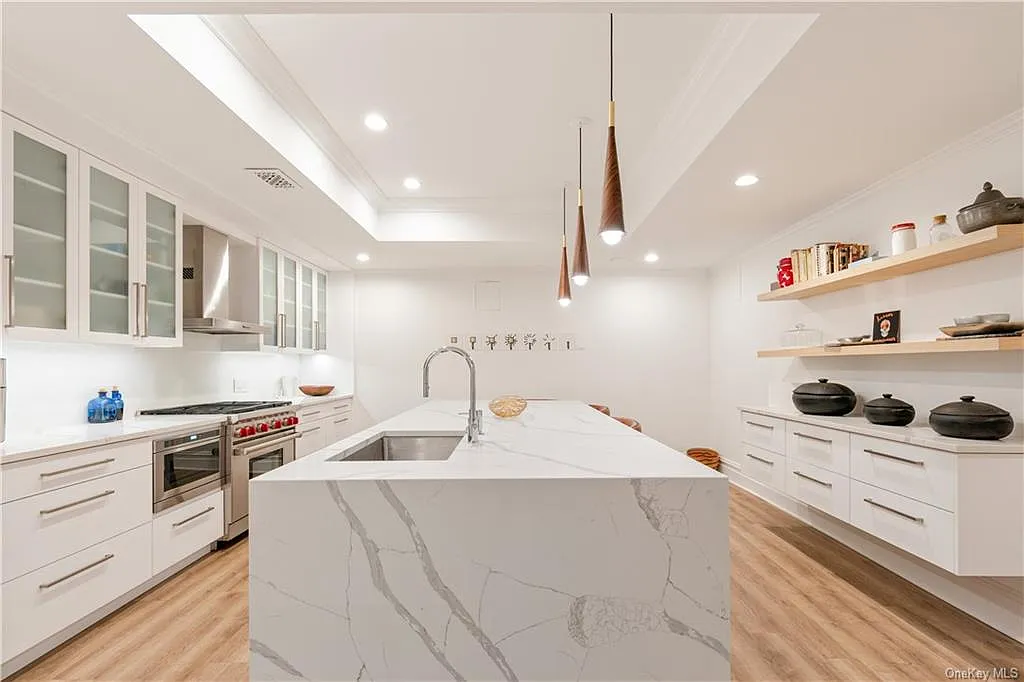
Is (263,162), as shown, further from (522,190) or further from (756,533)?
(756,533)

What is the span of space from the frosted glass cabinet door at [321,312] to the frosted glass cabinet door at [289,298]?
578 mm

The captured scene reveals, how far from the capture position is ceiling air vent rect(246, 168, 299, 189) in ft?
10.2

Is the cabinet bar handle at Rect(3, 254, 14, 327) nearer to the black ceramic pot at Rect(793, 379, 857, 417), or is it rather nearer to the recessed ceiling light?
the recessed ceiling light

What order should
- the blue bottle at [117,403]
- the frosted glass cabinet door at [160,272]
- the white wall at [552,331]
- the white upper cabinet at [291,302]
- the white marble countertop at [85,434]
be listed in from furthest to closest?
the white wall at [552,331]
the white upper cabinet at [291,302]
the blue bottle at [117,403]
the frosted glass cabinet door at [160,272]
the white marble countertop at [85,434]

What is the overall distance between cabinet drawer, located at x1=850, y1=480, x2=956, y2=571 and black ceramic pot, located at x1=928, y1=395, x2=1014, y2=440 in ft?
1.20

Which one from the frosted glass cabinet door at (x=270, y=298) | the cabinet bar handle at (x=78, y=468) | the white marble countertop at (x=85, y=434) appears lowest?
the cabinet bar handle at (x=78, y=468)

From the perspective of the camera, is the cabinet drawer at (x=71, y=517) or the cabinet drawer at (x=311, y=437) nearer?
the cabinet drawer at (x=71, y=517)

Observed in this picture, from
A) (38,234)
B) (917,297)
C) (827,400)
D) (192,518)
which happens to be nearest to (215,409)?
(192,518)

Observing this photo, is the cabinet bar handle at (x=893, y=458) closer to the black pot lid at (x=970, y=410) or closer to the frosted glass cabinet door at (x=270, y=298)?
the black pot lid at (x=970, y=410)

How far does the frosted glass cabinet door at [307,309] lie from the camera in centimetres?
563

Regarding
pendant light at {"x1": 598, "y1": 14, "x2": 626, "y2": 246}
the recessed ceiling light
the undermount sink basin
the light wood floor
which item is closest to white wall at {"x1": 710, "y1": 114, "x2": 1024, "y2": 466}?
the light wood floor

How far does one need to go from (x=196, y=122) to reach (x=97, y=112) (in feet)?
1.25

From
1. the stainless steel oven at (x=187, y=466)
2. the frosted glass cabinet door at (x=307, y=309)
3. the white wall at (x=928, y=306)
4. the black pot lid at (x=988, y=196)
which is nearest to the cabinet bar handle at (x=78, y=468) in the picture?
the stainless steel oven at (x=187, y=466)

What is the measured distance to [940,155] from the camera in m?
2.85
